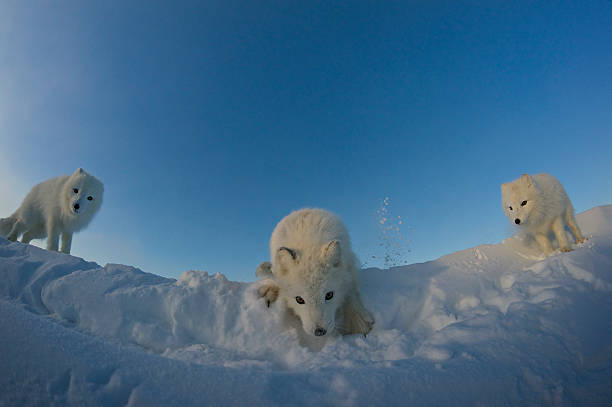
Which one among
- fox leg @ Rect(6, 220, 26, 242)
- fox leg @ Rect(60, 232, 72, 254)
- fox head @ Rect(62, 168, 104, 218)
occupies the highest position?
fox head @ Rect(62, 168, 104, 218)

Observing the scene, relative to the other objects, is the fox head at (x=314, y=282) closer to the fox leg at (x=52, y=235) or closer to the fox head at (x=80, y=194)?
the fox head at (x=80, y=194)

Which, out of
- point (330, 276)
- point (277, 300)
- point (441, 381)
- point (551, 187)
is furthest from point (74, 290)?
point (551, 187)

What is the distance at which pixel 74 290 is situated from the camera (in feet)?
13.9

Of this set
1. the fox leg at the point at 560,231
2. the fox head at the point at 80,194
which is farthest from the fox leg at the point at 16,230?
the fox leg at the point at 560,231

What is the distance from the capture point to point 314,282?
3.80 metres

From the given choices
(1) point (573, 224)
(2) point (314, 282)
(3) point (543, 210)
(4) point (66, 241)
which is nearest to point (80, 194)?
(4) point (66, 241)

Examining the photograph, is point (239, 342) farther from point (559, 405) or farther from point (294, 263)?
point (559, 405)

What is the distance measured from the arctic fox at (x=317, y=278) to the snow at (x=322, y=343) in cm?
25

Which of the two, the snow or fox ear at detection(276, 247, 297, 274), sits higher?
fox ear at detection(276, 247, 297, 274)

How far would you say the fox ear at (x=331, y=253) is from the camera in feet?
12.6

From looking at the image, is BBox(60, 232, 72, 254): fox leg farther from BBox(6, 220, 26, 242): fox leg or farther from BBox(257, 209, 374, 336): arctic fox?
BBox(257, 209, 374, 336): arctic fox

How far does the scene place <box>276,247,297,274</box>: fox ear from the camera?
392 centimetres

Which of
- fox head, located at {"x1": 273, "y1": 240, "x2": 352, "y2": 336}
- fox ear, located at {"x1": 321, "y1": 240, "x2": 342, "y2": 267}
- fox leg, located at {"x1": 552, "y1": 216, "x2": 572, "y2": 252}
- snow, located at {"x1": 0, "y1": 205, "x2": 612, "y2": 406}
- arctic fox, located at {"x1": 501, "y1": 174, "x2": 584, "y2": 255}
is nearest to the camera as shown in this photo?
snow, located at {"x1": 0, "y1": 205, "x2": 612, "y2": 406}

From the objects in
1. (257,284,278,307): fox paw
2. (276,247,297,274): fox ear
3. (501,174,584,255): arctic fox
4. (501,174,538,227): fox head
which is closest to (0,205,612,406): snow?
(257,284,278,307): fox paw
